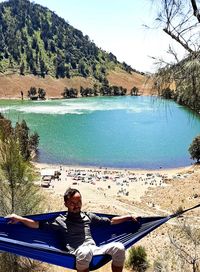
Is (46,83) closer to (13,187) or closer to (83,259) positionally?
(13,187)

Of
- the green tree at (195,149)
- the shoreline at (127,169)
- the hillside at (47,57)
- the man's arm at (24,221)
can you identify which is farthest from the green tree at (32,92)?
the man's arm at (24,221)

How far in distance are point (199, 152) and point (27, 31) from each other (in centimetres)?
12115

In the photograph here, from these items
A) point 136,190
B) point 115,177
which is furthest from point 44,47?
point 136,190

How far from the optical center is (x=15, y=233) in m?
3.92

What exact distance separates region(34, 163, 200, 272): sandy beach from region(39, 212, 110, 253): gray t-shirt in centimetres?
898

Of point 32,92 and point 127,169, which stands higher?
point 32,92

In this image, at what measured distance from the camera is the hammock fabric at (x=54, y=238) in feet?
11.9

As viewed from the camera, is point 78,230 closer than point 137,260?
Yes

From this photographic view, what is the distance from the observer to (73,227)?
12.5 feet

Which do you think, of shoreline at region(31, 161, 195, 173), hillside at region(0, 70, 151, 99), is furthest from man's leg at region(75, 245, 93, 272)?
hillside at region(0, 70, 151, 99)

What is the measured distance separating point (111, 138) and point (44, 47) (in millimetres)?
100146

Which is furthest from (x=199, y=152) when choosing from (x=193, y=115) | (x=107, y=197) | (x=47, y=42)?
(x=47, y=42)

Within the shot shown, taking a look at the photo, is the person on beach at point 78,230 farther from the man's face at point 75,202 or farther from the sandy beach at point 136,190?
the sandy beach at point 136,190

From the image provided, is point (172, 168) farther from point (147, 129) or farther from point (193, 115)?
point (193, 115)
